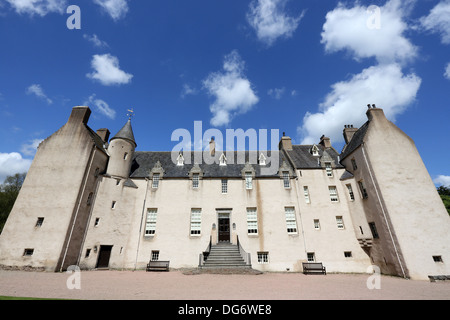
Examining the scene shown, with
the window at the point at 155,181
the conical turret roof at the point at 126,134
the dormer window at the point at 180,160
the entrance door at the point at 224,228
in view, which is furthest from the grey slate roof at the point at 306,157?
the conical turret roof at the point at 126,134

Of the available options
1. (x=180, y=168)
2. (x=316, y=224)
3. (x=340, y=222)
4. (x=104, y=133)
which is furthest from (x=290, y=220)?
(x=104, y=133)

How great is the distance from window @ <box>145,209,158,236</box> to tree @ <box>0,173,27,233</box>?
3281cm

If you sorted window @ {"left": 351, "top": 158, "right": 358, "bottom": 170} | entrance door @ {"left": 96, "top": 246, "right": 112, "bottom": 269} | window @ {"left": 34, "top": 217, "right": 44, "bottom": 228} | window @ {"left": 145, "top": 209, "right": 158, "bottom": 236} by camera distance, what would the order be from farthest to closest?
1. window @ {"left": 351, "top": 158, "right": 358, "bottom": 170}
2. window @ {"left": 145, "top": 209, "right": 158, "bottom": 236}
3. entrance door @ {"left": 96, "top": 246, "right": 112, "bottom": 269}
4. window @ {"left": 34, "top": 217, "right": 44, "bottom": 228}

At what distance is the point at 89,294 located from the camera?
9.46 metres

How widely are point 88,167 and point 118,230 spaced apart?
23.4 feet

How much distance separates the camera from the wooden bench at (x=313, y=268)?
1847 centimetres

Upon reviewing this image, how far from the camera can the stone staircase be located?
693 inches

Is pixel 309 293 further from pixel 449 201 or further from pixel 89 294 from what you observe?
pixel 449 201

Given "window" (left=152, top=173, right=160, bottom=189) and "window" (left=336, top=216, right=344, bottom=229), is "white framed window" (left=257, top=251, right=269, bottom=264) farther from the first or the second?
"window" (left=152, top=173, right=160, bottom=189)

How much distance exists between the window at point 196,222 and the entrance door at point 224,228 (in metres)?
2.29

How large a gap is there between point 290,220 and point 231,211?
21.3 ft

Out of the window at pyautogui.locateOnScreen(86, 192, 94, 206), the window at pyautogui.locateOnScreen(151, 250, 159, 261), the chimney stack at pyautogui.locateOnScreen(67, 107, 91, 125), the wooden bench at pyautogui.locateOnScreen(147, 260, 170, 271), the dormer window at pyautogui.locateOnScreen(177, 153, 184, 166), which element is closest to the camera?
the wooden bench at pyautogui.locateOnScreen(147, 260, 170, 271)

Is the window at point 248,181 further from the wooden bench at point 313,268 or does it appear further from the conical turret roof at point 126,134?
the conical turret roof at point 126,134

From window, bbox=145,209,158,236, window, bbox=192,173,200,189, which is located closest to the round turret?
window, bbox=145,209,158,236
